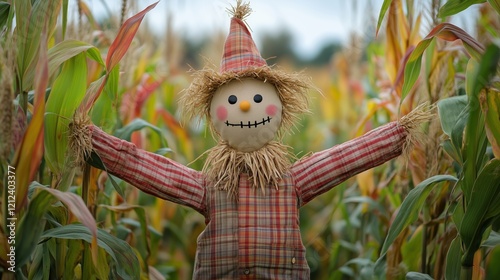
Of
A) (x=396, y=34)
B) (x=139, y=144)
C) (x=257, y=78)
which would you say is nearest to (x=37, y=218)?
(x=257, y=78)

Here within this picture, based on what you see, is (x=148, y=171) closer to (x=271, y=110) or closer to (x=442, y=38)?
(x=271, y=110)

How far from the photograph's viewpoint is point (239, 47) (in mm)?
1626

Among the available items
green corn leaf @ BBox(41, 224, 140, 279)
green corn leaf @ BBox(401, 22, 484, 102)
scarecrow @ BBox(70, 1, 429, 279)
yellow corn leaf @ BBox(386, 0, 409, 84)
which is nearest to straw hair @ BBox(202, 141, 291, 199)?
scarecrow @ BBox(70, 1, 429, 279)

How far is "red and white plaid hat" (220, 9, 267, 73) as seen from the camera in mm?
1604

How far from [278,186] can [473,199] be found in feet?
1.57

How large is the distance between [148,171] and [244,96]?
315 millimetres

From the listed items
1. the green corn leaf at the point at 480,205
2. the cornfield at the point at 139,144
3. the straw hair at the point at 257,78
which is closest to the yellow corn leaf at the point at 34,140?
the cornfield at the point at 139,144

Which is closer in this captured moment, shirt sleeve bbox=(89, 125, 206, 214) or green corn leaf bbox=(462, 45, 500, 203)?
green corn leaf bbox=(462, 45, 500, 203)

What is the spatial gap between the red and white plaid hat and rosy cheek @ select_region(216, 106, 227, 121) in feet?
0.35

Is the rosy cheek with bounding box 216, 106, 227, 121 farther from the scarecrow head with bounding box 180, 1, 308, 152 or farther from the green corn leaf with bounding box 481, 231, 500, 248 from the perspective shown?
the green corn leaf with bounding box 481, 231, 500, 248

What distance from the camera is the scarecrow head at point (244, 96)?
1558mm

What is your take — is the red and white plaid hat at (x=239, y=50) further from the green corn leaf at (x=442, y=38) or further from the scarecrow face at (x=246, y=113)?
the green corn leaf at (x=442, y=38)

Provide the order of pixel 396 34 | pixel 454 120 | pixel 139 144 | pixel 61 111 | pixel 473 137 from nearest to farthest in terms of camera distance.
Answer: pixel 473 137
pixel 61 111
pixel 454 120
pixel 396 34
pixel 139 144

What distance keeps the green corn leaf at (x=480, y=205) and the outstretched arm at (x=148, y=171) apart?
667 mm
